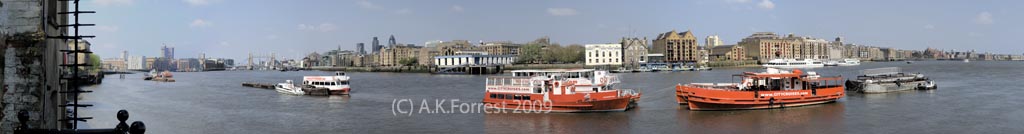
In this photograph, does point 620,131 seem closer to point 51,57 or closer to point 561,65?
point 51,57

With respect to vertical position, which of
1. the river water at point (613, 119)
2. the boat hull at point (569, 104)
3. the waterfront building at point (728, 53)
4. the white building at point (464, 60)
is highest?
the waterfront building at point (728, 53)

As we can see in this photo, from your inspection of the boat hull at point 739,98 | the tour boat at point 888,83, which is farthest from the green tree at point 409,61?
the boat hull at point 739,98

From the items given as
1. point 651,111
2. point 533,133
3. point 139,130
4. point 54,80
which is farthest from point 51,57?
point 651,111

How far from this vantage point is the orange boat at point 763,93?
27.1 metres

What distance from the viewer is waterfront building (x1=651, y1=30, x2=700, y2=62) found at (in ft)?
453

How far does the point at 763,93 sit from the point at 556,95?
778cm

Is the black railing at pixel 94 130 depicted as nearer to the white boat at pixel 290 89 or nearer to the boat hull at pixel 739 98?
the boat hull at pixel 739 98

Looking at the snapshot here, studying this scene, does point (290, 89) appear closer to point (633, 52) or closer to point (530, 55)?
point (633, 52)

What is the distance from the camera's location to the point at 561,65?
124125 millimetres

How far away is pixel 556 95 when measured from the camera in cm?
2650

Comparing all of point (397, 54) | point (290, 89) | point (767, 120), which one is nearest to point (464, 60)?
point (397, 54)

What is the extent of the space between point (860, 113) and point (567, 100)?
10956 millimetres

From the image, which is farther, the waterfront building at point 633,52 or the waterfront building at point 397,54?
the waterfront building at point 397,54

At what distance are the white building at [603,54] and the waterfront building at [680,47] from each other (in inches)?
779
